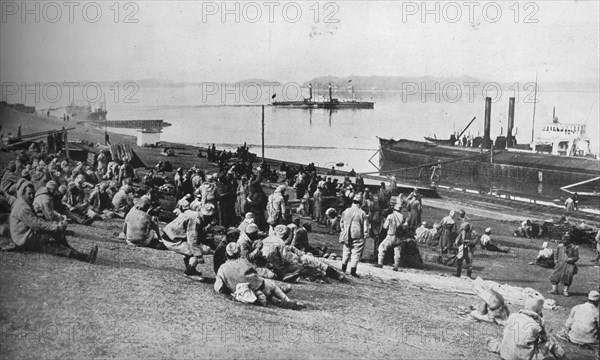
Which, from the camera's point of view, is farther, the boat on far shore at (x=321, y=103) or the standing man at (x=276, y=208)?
the boat on far shore at (x=321, y=103)

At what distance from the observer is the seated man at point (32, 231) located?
5.02m

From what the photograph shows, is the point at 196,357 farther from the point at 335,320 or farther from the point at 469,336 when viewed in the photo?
the point at 469,336

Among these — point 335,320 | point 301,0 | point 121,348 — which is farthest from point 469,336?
point 301,0

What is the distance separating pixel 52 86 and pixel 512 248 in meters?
6.22

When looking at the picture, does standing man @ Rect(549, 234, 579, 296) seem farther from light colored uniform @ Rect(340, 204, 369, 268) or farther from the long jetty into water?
the long jetty into water

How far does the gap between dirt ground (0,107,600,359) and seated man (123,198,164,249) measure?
15 cm

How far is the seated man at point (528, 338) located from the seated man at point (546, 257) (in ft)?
7.56

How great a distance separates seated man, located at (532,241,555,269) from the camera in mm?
6871

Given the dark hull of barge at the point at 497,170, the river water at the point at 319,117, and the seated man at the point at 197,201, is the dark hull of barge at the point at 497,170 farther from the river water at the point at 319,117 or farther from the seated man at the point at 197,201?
the seated man at the point at 197,201

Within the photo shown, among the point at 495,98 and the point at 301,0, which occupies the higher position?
the point at 301,0

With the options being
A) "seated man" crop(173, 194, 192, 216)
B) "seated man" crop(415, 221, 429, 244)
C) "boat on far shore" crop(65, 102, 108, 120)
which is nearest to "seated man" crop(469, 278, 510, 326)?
"seated man" crop(415, 221, 429, 244)

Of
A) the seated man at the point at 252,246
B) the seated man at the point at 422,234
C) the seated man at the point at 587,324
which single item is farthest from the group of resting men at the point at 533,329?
the seated man at the point at 252,246

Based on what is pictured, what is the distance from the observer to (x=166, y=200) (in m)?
7.46

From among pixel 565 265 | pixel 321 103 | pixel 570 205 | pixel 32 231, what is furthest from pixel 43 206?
pixel 570 205
